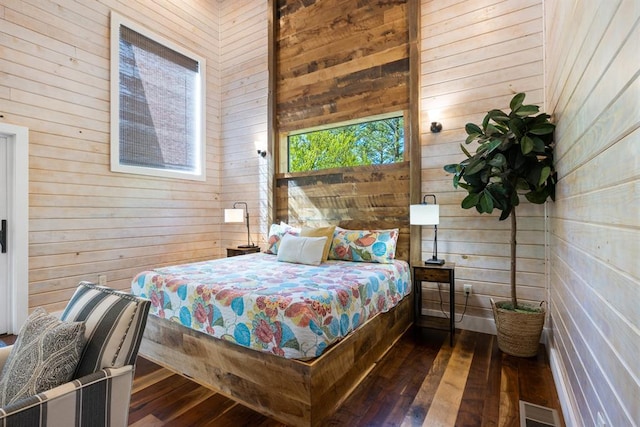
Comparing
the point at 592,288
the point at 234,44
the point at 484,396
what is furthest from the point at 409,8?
the point at 484,396

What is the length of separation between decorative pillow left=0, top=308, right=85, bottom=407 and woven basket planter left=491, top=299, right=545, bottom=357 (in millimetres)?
2856

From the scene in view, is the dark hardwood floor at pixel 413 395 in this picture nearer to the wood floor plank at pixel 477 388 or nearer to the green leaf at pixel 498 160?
the wood floor plank at pixel 477 388

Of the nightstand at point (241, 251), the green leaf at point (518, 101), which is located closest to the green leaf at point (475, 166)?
the green leaf at point (518, 101)

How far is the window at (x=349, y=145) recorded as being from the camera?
3.72 meters

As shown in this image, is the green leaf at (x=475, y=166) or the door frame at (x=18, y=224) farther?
the door frame at (x=18, y=224)

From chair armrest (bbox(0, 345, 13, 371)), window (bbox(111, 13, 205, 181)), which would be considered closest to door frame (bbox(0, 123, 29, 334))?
window (bbox(111, 13, 205, 181))

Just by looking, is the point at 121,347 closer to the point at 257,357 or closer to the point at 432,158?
the point at 257,357

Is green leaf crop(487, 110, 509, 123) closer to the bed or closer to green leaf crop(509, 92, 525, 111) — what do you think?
green leaf crop(509, 92, 525, 111)

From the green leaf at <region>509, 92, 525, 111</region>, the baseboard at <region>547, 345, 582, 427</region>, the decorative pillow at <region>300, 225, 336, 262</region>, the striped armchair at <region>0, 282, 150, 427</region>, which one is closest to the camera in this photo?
the striped armchair at <region>0, 282, 150, 427</region>

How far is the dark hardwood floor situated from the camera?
1.81 meters

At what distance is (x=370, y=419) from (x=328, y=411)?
244mm

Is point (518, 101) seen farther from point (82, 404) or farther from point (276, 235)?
point (82, 404)

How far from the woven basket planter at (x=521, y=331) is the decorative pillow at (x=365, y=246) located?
3.61 feet

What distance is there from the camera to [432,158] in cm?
336
